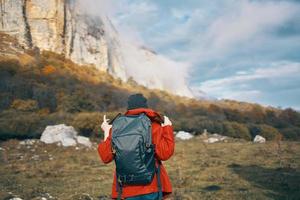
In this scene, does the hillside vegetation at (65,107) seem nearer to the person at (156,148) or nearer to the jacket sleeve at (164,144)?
the person at (156,148)

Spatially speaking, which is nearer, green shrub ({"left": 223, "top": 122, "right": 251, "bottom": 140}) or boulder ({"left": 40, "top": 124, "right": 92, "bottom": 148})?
boulder ({"left": 40, "top": 124, "right": 92, "bottom": 148})

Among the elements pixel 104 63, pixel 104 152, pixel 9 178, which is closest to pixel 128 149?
pixel 104 152

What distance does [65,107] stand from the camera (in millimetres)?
41062

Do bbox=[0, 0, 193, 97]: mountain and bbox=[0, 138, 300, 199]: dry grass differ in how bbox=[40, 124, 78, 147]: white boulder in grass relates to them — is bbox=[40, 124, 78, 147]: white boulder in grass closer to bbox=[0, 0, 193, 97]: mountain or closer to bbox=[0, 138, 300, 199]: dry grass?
bbox=[0, 138, 300, 199]: dry grass

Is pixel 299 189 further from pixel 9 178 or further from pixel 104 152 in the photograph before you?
pixel 9 178

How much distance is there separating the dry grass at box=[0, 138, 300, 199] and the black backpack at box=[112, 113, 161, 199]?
5.95 meters

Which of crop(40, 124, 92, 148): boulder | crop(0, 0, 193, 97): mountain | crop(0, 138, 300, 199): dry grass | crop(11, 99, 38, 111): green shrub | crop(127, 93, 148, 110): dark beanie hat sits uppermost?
crop(0, 0, 193, 97): mountain

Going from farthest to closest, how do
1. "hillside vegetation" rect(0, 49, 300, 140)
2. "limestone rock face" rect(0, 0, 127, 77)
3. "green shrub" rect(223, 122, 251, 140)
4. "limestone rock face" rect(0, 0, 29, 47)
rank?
"limestone rock face" rect(0, 0, 127, 77) → "limestone rock face" rect(0, 0, 29, 47) → "green shrub" rect(223, 122, 251, 140) → "hillside vegetation" rect(0, 49, 300, 140)

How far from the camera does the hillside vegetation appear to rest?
32625mm

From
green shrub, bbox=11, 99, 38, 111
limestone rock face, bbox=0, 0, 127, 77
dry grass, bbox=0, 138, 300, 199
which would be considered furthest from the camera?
limestone rock face, bbox=0, 0, 127, 77

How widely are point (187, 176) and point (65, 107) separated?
1155 inches

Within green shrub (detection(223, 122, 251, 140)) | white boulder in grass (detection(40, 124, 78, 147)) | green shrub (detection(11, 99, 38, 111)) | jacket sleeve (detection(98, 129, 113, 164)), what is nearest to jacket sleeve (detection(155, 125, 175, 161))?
jacket sleeve (detection(98, 129, 113, 164))

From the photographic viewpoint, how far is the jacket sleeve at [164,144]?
4.21 m

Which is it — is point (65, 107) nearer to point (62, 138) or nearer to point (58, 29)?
point (62, 138)
